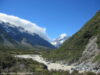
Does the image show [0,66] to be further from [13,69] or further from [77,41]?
[77,41]

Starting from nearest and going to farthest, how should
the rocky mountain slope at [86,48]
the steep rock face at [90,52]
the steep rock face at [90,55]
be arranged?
the steep rock face at [90,55]
the steep rock face at [90,52]
the rocky mountain slope at [86,48]

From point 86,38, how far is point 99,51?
66.4 ft

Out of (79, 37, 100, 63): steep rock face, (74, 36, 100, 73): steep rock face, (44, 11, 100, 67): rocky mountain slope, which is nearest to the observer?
(74, 36, 100, 73): steep rock face

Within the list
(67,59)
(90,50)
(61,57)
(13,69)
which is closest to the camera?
(13,69)

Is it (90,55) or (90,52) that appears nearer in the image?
(90,55)

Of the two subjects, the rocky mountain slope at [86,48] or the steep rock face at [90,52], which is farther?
the rocky mountain slope at [86,48]

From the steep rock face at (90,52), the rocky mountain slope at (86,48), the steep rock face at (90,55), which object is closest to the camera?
the steep rock face at (90,55)

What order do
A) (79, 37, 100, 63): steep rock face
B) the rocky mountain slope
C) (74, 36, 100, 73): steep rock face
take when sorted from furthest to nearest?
the rocky mountain slope < (79, 37, 100, 63): steep rock face < (74, 36, 100, 73): steep rock face

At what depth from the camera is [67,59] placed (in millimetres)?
104375

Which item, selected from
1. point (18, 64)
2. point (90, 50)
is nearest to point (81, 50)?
point (90, 50)

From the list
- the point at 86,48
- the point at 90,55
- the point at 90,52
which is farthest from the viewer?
the point at 86,48

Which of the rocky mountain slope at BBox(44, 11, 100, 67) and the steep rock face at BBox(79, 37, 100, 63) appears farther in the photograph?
the rocky mountain slope at BBox(44, 11, 100, 67)

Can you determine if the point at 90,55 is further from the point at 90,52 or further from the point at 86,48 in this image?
the point at 86,48

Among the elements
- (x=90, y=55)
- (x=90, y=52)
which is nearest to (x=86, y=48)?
(x=90, y=52)
